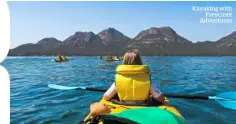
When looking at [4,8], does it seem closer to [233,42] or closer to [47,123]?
[47,123]

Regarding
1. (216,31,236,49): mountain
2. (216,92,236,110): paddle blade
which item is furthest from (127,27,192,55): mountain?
(216,92,236,110): paddle blade

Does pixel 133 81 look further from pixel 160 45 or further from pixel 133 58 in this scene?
pixel 160 45

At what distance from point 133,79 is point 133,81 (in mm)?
35

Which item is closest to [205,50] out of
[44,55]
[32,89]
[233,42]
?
[233,42]

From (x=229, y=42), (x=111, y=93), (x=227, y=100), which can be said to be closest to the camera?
(x=111, y=93)

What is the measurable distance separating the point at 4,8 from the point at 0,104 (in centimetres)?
239

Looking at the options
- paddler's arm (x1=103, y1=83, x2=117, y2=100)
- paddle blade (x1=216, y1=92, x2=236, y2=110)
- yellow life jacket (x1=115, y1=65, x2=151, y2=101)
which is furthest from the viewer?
paddle blade (x1=216, y1=92, x2=236, y2=110)

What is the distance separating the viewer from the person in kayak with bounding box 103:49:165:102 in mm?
5836

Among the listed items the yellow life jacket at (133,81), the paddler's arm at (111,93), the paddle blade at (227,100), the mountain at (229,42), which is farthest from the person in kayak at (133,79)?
the mountain at (229,42)

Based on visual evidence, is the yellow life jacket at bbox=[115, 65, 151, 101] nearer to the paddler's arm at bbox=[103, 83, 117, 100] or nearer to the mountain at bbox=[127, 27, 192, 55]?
the paddler's arm at bbox=[103, 83, 117, 100]

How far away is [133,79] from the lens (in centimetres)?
591

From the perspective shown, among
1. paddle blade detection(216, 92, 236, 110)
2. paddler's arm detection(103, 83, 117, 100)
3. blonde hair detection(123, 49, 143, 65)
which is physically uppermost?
blonde hair detection(123, 49, 143, 65)

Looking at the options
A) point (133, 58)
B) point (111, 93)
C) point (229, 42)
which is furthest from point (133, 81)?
point (229, 42)

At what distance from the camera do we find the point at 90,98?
36.3 ft
